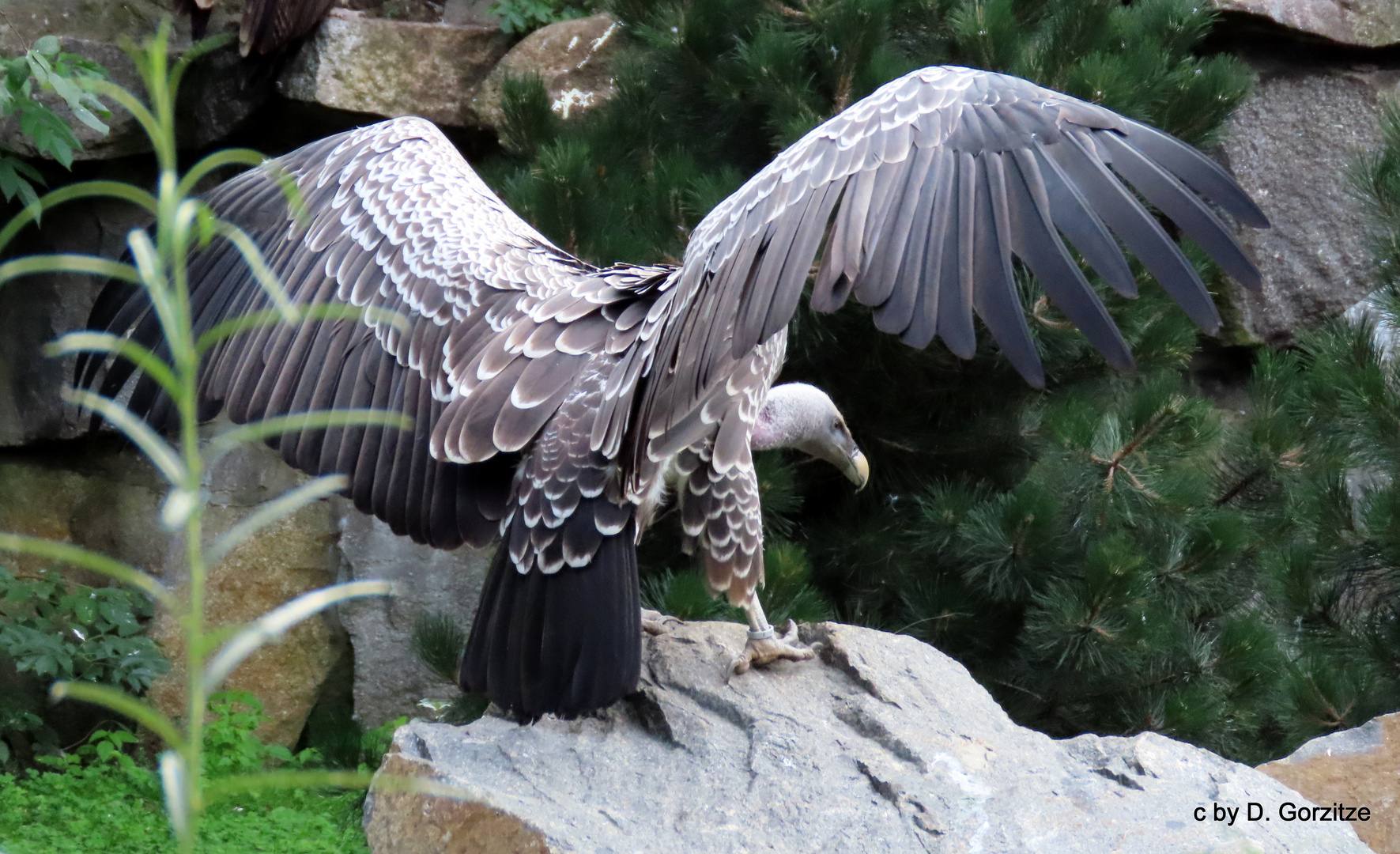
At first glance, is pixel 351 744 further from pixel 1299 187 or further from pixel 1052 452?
pixel 1299 187

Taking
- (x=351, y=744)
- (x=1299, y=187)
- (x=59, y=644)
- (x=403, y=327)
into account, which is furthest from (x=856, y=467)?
(x=1299, y=187)

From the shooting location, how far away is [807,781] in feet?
7.72

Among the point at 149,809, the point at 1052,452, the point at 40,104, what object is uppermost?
the point at 40,104

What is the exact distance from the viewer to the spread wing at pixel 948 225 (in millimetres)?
1942

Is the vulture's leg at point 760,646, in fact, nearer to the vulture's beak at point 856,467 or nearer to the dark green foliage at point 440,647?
the vulture's beak at point 856,467

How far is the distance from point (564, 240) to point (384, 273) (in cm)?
83

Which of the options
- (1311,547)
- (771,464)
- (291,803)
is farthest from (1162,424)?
(291,803)

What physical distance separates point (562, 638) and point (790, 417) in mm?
1056

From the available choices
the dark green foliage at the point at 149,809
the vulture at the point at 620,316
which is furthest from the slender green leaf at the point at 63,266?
the dark green foliage at the point at 149,809

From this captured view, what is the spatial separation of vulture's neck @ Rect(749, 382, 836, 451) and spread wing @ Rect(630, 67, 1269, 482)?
0.85 meters

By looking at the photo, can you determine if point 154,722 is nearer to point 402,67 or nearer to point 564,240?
point 564,240

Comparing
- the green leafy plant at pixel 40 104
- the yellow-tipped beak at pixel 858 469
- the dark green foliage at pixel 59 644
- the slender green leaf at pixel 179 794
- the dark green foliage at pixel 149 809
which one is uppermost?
the slender green leaf at pixel 179 794

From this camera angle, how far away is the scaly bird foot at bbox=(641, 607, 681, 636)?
292 centimetres

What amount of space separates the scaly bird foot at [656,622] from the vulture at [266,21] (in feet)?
8.84
